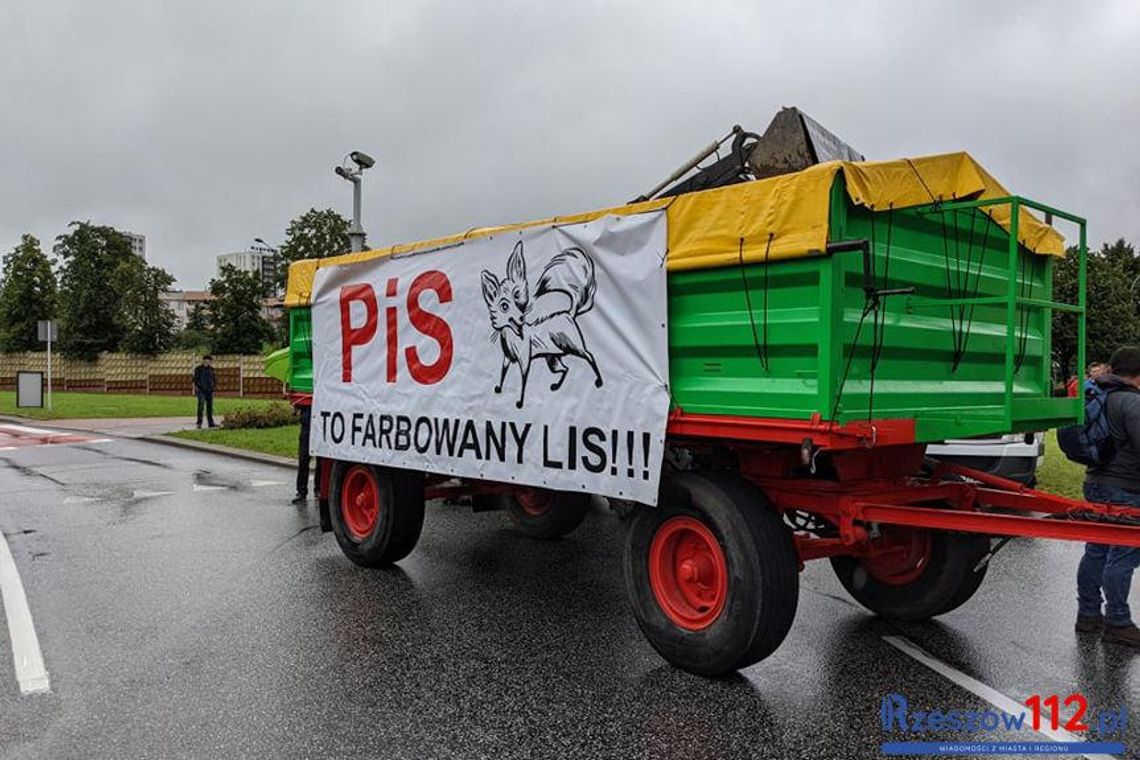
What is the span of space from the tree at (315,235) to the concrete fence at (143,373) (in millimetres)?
5247

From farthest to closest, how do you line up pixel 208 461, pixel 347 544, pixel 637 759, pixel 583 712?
pixel 208 461 → pixel 347 544 → pixel 583 712 → pixel 637 759

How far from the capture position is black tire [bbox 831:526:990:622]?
5.09 metres

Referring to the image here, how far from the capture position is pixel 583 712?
4.02 metres

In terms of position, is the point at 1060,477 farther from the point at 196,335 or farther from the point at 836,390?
the point at 196,335

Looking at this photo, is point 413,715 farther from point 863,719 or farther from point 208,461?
point 208,461

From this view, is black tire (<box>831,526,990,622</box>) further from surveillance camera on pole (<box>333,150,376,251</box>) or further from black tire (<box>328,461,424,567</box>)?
surveillance camera on pole (<box>333,150,376,251</box>)

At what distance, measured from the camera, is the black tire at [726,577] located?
162 inches

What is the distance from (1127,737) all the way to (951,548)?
1466 millimetres

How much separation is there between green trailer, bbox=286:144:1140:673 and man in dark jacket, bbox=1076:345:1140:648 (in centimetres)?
31

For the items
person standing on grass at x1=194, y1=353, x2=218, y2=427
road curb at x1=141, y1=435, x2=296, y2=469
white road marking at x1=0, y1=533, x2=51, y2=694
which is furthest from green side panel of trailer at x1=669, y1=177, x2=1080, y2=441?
person standing on grass at x1=194, y1=353, x2=218, y2=427

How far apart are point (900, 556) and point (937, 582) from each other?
0.26 m

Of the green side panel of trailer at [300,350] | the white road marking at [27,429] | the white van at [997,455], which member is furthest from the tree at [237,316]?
the white van at [997,455]

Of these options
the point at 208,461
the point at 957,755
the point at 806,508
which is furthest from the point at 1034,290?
the point at 208,461

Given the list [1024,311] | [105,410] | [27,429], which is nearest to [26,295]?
[105,410]
